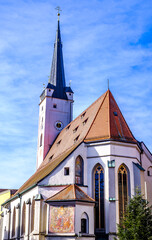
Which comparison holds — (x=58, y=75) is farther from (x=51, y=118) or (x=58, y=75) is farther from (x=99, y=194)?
(x=99, y=194)

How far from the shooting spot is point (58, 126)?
37.9 m

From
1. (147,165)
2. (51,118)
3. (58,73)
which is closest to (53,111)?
(51,118)

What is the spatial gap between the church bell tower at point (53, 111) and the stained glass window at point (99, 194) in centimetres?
1307

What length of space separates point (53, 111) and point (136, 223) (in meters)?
21.4

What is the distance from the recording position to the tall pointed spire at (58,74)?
39188 millimetres

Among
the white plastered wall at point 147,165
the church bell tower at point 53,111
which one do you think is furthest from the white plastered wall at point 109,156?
the church bell tower at point 53,111

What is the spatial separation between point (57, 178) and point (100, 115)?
595cm

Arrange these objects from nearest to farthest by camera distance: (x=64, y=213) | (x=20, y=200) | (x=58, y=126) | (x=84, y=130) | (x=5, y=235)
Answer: (x=64, y=213) → (x=84, y=130) → (x=20, y=200) → (x=5, y=235) → (x=58, y=126)

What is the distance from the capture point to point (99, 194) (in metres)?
23.0

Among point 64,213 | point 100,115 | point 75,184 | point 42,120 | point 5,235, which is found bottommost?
point 5,235

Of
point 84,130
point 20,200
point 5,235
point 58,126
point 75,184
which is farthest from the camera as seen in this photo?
point 58,126

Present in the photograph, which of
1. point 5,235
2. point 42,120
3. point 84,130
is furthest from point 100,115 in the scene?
point 5,235

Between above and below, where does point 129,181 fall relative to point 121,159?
below

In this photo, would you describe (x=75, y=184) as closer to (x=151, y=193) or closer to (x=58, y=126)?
(x=151, y=193)
